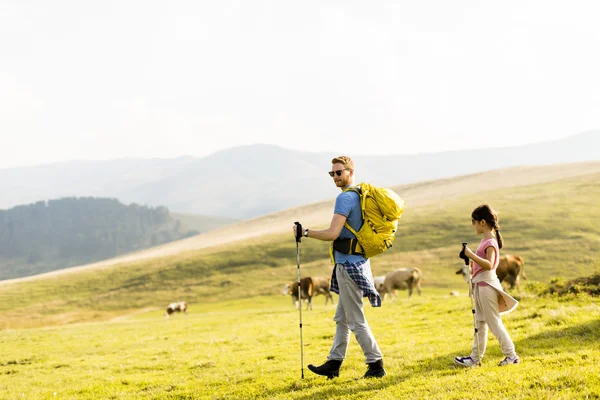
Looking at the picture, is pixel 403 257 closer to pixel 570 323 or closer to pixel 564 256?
pixel 564 256

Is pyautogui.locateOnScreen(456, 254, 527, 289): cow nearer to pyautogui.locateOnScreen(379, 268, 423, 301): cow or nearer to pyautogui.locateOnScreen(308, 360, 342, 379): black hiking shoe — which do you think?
pyautogui.locateOnScreen(379, 268, 423, 301): cow

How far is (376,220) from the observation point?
9.71 m

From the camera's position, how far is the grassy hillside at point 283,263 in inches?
3105

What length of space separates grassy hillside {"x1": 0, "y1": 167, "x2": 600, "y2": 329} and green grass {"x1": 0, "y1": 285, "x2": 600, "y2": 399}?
50902 millimetres

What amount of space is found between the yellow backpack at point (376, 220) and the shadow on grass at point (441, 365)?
2.50 meters

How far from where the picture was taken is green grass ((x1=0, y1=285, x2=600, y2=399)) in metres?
8.93

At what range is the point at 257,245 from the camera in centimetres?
10994

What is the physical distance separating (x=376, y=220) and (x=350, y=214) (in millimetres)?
506

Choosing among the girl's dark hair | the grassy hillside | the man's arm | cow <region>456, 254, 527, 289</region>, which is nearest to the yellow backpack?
the man's arm

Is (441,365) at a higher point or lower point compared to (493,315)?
lower

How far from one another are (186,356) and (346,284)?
10.1 meters

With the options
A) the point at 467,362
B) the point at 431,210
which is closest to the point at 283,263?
the point at 431,210

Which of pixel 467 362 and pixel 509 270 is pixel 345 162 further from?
pixel 509 270

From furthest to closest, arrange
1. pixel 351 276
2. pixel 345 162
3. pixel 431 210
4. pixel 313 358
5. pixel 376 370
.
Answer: pixel 431 210, pixel 313 358, pixel 345 162, pixel 376 370, pixel 351 276
